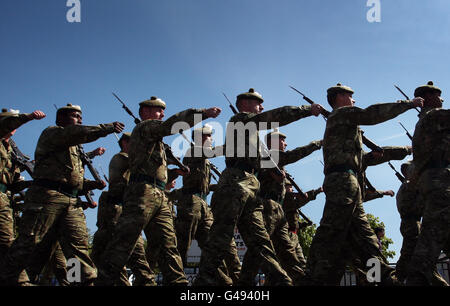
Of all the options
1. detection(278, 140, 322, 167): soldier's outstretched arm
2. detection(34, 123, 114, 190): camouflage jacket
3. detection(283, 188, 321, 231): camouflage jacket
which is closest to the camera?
detection(34, 123, 114, 190): camouflage jacket

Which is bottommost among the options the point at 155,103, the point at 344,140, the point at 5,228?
the point at 5,228

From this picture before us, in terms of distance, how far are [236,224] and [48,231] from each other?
8.32 feet

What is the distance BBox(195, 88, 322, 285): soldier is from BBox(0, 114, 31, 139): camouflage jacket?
296cm

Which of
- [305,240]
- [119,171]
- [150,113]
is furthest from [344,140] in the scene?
[305,240]

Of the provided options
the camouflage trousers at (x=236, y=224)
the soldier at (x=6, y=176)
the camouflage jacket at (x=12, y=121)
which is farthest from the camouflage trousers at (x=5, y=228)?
the camouflage trousers at (x=236, y=224)

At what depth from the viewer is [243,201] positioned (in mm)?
5562

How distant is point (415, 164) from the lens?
218 inches

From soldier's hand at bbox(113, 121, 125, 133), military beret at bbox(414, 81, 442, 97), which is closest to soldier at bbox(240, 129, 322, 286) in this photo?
military beret at bbox(414, 81, 442, 97)

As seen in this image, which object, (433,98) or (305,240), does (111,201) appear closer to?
(433,98)

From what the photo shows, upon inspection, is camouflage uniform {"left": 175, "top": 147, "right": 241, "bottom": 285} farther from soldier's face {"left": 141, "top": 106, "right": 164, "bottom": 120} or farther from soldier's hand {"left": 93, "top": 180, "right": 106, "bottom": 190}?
soldier's face {"left": 141, "top": 106, "right": 164, "bottom": 120}

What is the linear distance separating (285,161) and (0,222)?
5.07m

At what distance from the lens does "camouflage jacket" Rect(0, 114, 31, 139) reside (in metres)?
6.13

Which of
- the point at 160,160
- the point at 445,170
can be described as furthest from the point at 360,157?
the point at 160,160

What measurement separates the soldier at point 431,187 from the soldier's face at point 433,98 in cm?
11
